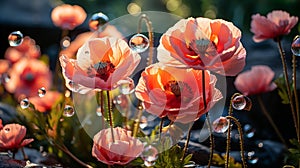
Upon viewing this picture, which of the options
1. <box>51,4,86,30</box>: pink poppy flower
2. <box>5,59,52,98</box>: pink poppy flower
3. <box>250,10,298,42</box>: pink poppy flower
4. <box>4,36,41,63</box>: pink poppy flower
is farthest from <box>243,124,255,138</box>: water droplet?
<box>4,36,41,63</box>: pink poppy flower

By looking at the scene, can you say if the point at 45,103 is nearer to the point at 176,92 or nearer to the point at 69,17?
the point at 69,17

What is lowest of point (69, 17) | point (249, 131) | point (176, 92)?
point (249, 131)

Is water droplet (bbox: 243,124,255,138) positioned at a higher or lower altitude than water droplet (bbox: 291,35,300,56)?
lower

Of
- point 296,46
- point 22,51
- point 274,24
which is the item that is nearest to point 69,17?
point 22,51

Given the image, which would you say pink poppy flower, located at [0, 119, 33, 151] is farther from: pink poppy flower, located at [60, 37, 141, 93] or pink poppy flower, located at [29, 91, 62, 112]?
pink poppy flower, located at [29, 91, 62, 112]

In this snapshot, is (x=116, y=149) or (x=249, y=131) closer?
(x=116, y=149)

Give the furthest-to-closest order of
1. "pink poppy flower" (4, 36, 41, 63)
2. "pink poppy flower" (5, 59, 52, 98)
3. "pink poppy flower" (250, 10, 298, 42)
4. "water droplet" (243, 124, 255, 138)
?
"pink poppy flower" (4, 36, 41, 63) < "pink poppy flower" (5, 59, 52, 98) < "water droplet" (243, 124, 255, 138) < "pink poppy flower" (250, 10, 298, 42)

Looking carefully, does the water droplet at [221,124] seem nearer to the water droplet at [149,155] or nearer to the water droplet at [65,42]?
the water droplet at [149,155]

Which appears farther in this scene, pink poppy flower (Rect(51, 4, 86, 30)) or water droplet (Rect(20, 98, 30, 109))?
pink poppy flower (Rect(51, 4, 86, 30))
